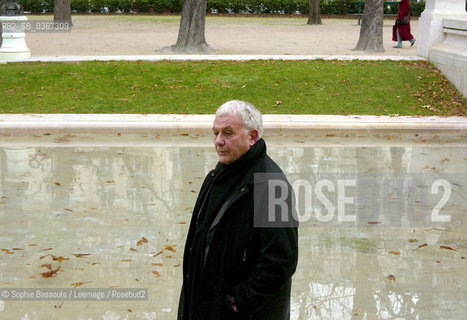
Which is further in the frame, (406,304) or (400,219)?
(400,219)

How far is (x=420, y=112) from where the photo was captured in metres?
14.0

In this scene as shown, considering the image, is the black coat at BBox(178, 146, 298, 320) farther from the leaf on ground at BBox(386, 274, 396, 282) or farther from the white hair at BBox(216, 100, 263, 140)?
the leaf on ground at BBox(386, 274, 396, 282)

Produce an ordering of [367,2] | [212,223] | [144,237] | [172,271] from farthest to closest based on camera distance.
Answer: [367,2] < [144,237] < [172,271] < [212,223]

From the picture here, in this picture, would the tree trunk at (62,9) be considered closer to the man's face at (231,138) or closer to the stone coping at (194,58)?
the stone coping at (194,58)

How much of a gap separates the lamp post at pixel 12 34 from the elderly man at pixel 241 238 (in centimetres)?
1539

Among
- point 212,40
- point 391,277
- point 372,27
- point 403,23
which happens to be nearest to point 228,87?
point 372,27

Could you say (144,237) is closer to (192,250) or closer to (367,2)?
(192,250)

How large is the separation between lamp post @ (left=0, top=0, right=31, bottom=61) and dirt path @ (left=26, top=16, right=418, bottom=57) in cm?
135

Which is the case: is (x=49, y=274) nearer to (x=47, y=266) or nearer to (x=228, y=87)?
(x=47, y=266)

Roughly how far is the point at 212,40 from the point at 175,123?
13.2 metres

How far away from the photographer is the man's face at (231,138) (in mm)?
3568

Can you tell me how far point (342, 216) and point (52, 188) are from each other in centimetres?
366

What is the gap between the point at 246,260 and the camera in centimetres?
347

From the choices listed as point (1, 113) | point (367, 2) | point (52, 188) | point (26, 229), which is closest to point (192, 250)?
point (26, 229)
